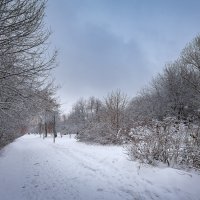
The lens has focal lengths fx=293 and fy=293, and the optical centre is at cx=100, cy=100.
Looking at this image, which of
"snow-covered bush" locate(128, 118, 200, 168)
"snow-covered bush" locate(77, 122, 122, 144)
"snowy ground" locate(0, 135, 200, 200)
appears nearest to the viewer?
"snowy ground" locate(0, 135, 200, 200)

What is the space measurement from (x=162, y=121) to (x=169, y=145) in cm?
150

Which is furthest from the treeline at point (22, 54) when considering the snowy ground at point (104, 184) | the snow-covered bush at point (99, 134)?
the snow-covered bush at point (99, 134)

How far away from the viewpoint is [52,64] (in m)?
11.8

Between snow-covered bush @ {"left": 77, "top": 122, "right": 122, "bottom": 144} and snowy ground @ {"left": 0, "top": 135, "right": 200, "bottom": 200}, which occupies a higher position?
snow-covered bush @ {"left": 77, "top": 122, "right": 122, "bottom": 144}

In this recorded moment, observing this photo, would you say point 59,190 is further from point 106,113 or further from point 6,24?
point 106,113

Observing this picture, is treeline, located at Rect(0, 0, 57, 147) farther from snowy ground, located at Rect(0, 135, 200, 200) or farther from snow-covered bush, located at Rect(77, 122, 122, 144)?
snow-covered bush, located at Rect(77, 122, 122, 144)

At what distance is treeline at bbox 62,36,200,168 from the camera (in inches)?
419

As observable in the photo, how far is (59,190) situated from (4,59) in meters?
5.08

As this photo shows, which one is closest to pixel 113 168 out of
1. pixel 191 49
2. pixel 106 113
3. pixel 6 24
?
pixel 6 24

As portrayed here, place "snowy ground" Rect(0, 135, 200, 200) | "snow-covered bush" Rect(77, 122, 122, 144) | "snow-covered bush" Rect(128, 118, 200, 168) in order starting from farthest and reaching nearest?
1. "snow-covered bush" Rect(77, 122, 122, 144)
2. "snow-covered bush" Rect(128, 118, 200, 168)
3. "snowy ground" Rect(0, 135, 200, 200)

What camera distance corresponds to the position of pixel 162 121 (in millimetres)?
11992

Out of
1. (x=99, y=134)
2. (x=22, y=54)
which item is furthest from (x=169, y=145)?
(x=99, y=134)

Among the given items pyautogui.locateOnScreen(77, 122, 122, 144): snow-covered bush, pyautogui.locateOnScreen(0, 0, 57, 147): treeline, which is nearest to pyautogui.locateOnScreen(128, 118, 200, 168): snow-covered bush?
pyautogui.locateOnScreen(0, 0, 57, 147): treeline

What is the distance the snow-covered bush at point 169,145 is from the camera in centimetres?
1020
